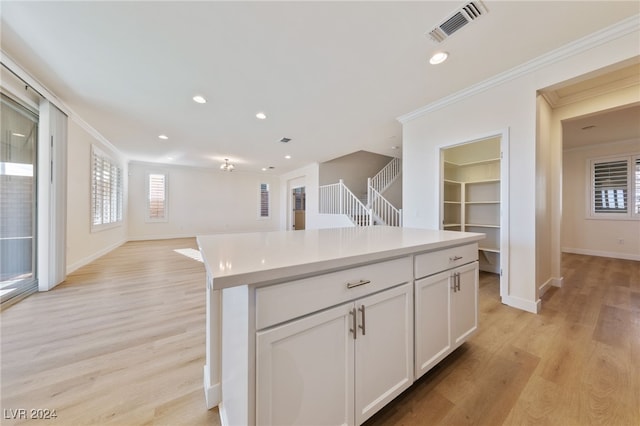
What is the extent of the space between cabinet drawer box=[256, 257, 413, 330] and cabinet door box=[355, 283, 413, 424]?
0.06 m

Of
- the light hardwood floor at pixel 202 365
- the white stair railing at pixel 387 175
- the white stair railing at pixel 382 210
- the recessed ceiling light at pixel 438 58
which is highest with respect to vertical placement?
the recessed ceiling light at pixel 438 58

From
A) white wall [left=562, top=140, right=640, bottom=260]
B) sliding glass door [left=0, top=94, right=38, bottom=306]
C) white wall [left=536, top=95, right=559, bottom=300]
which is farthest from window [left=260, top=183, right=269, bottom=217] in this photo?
white wall [left=562, top=140, right=640, bottom=260]

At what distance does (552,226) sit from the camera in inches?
122

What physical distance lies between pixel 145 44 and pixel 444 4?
2.46 meters

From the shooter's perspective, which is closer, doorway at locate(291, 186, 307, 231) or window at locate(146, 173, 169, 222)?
window at locate(146, 173, 169, 222)

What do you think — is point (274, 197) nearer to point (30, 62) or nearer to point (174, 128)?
point (174, 128)

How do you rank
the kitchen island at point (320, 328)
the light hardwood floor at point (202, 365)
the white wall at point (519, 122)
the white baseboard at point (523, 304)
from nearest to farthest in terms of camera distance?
the kitchen island at point (320, 328) → the light hardwood floor at point (202, 365) → the white wall at point (519, 122) → the white baseboard at point (523, 304)

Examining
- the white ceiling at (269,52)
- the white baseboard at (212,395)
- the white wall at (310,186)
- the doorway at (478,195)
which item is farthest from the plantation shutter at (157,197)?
the doorway at (478,195)

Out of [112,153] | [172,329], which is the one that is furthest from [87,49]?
[112,153]

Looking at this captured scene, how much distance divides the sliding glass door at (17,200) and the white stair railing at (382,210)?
533 cm

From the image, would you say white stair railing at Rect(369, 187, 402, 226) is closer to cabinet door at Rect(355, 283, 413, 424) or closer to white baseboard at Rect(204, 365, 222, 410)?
cabinet door at Rect(355, 283, 413, 424)

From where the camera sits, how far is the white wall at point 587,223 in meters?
4.68

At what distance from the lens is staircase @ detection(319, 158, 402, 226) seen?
527 centimetres

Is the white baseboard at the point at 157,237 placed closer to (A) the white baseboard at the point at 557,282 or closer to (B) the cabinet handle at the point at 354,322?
(B) the cabinet handle at the point at 354,322
